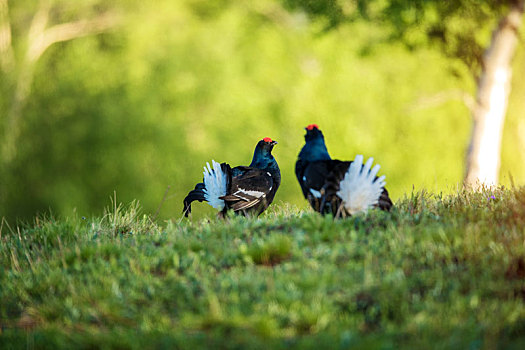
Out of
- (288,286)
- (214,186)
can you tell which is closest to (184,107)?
(214,186)

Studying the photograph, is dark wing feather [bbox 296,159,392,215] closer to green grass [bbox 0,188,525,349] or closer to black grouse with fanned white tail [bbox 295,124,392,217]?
black grouse with fanned white tail [bbox 295,124,392,217]

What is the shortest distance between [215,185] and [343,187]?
7.88 ft

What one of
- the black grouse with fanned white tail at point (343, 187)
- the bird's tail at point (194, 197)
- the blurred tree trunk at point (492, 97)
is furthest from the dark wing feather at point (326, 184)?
the blurred tree trunk at point (492, 97)

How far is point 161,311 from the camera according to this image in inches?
196

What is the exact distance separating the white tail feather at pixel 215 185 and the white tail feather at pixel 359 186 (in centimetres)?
224

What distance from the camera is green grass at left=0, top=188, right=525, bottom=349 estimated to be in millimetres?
4488

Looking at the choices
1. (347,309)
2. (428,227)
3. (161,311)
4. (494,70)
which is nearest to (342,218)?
(428,227)

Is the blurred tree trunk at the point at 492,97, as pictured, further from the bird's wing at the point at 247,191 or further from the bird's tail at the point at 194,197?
the bird's tail at the point at 194,197

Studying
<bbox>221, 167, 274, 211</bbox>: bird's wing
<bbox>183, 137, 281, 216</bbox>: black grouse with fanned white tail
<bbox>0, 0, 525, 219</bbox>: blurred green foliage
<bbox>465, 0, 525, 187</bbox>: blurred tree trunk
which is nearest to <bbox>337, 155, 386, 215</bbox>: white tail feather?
<bbox>183, 137, 281, 216</bbox>: black grouse with fanned white tail

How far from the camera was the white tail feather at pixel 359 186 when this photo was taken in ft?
21.7

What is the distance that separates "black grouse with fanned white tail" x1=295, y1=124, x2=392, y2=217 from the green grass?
0.17 m

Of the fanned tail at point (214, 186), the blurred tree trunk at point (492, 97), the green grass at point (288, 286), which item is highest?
the blurred tree trunk at point (492, 97)

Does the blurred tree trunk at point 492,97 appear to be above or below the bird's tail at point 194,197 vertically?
above

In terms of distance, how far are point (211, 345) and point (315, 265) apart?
1371 millimetres
